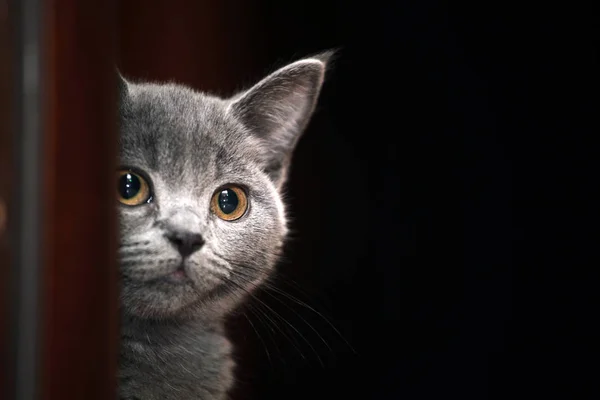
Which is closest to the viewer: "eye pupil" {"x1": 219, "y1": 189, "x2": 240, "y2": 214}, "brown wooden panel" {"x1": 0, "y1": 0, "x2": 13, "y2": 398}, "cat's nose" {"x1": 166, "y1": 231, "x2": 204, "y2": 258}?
"brown wooden panel" {"x1": 0, "y1": 0, "x2": 13, "y2": 398}

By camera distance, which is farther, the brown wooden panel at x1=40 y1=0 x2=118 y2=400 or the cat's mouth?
the cat's mouth

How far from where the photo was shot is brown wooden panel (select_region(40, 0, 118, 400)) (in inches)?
25.5

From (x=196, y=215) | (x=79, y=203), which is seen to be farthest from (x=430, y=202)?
(x=79, y=203)

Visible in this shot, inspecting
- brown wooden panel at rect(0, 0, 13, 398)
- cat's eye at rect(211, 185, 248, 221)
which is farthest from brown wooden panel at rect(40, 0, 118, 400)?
cat's eye at rect(211, 185, 248, 221)

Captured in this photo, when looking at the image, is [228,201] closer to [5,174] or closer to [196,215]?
[196,215]

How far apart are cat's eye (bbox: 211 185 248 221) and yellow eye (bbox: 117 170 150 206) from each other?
0.09 meters

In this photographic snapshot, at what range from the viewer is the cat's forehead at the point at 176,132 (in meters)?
0.79

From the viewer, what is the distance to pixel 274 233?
920 millimetres

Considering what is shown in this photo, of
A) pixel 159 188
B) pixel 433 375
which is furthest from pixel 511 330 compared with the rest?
pixel 159 188

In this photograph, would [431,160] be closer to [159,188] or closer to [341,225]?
[341,225]

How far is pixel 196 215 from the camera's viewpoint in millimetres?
775

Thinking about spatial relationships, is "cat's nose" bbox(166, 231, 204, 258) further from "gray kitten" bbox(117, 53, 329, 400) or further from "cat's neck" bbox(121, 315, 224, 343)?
"cat's neck" bbox(121, 315, 224, 343)

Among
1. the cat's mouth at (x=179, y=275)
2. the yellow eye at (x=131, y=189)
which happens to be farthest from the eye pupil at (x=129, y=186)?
the cat's mouth at (x=179, y=275)

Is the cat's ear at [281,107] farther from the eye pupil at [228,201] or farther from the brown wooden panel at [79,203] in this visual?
the brown wooden panel at [79,203]
